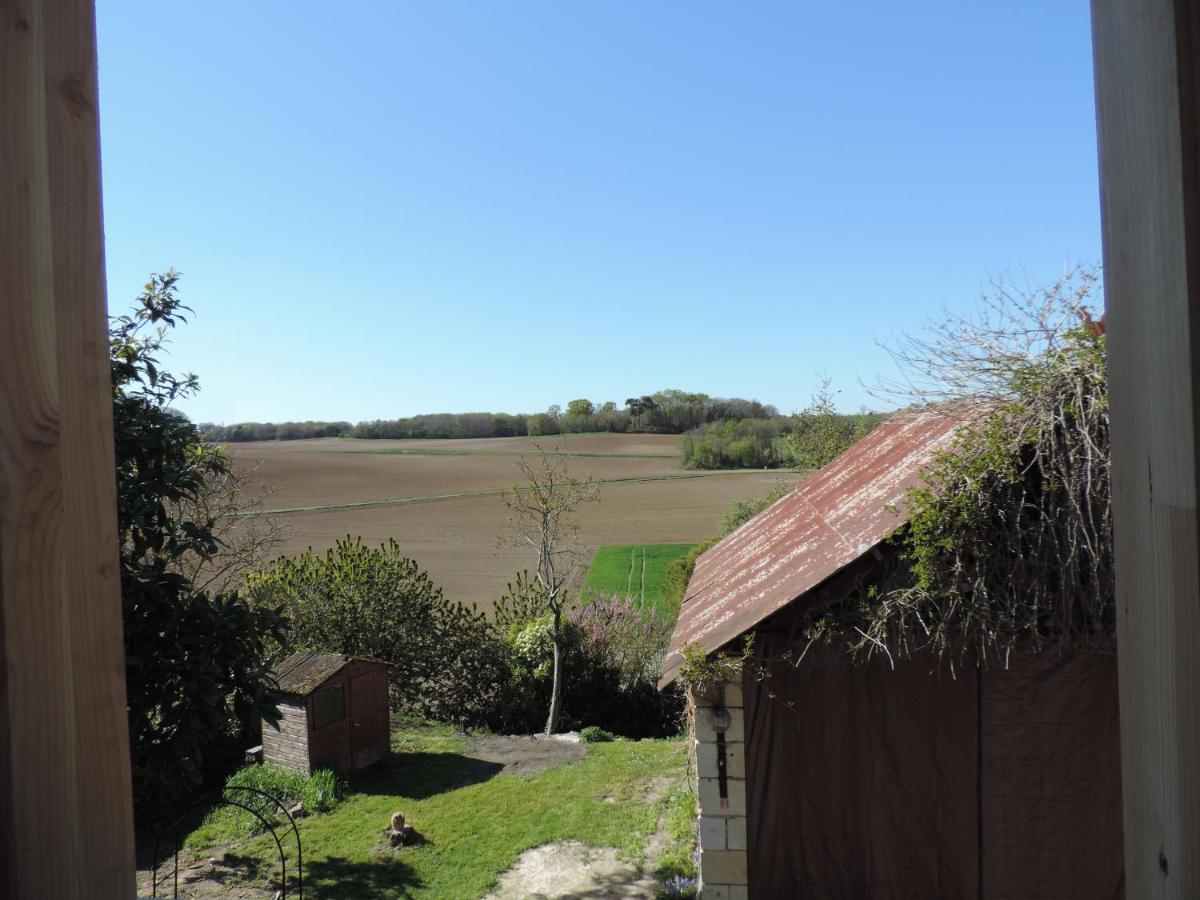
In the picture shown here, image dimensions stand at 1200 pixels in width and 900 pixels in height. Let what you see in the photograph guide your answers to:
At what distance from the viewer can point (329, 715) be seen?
11305mm

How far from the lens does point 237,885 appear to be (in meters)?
8.09

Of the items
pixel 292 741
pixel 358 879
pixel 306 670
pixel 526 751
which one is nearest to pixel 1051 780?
pixel 358 879

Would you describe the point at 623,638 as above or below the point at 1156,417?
below

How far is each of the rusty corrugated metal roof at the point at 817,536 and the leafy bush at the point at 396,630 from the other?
8477 millimetres

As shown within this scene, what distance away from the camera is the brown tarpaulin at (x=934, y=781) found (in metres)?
4.64

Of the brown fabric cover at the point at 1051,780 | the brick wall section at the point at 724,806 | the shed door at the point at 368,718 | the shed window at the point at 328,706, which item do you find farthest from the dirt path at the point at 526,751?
the brown fabric cover at the point at 1051,780

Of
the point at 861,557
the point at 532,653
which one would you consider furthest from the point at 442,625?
the point at 861,557

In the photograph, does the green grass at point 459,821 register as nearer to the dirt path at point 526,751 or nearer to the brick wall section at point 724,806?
the dirt path at point 526,751

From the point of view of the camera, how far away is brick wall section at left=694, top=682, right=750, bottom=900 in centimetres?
496

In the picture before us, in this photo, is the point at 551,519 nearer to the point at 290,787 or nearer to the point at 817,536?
the point at 290,787

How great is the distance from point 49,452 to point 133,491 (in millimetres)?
5158

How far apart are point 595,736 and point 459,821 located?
161 inches

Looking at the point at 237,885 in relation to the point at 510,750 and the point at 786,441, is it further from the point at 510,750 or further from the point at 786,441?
the point at 786,441

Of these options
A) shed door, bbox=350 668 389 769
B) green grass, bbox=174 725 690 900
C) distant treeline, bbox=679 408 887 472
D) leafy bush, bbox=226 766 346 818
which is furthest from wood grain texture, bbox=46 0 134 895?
distant treeline, bbox=679 408 887 472
